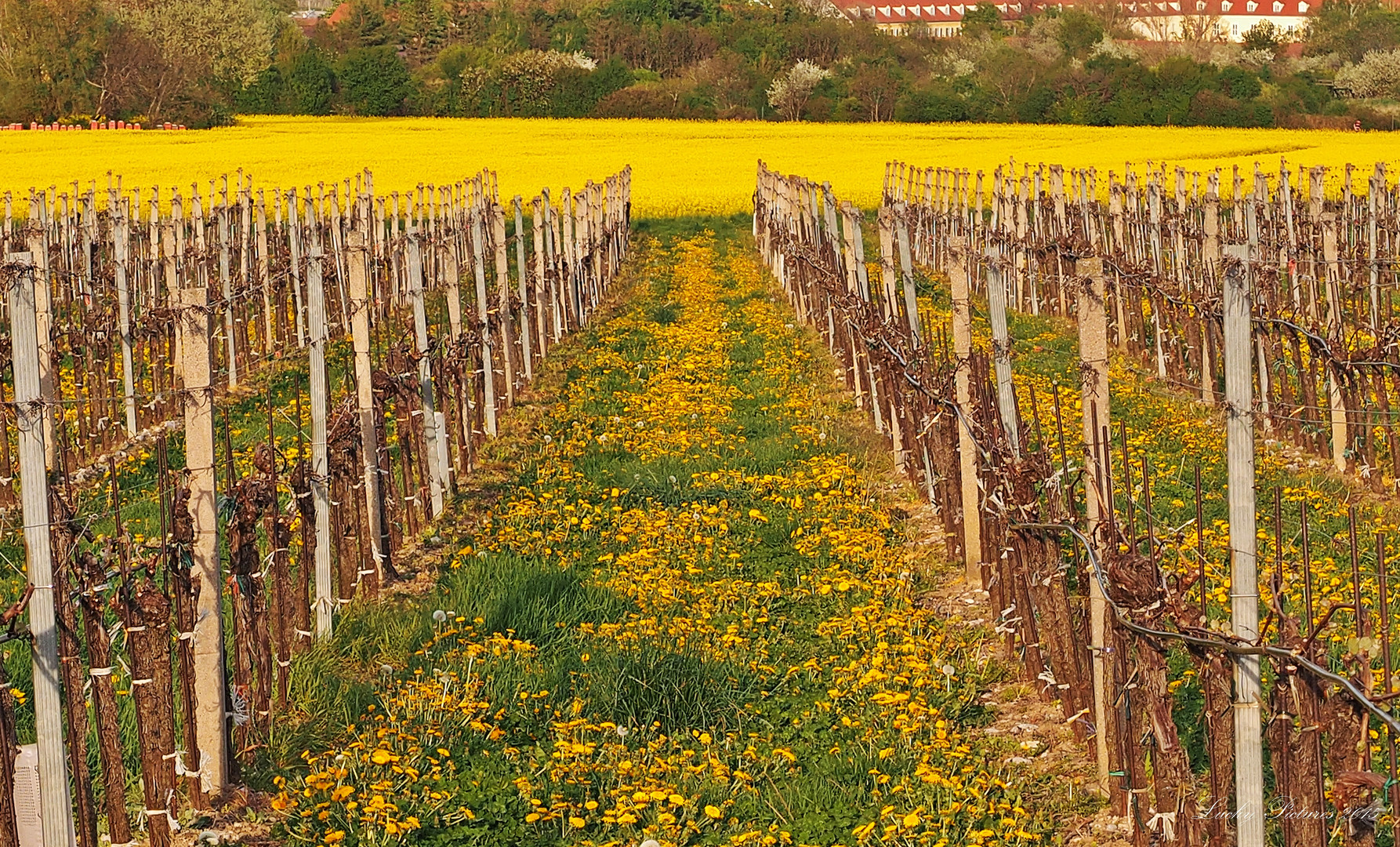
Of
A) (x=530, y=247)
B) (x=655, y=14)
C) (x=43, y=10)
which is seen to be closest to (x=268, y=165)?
(x=530, y=247)

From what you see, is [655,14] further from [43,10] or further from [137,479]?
[137,479]

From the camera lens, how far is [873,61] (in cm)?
7488

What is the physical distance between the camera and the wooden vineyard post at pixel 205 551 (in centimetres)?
611

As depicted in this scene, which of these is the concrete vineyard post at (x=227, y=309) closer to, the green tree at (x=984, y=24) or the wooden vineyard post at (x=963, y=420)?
the wooden vineyard post at (x=963, y=420)

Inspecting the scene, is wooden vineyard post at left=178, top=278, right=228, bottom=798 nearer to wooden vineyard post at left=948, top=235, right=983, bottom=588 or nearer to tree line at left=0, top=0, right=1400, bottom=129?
wooden vineyard post at left=948, top=235, right=983, bottom=588

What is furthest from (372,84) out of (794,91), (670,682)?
(670,682)

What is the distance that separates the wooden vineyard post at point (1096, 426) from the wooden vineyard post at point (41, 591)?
11.3 ft

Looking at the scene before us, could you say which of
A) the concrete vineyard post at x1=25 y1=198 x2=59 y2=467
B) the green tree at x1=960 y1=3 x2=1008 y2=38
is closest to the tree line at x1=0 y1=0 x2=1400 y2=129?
the green tree at x1=960 y1=3 x2=1008 y2=38

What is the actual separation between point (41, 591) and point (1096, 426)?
4055mm

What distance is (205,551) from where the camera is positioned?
246 inches

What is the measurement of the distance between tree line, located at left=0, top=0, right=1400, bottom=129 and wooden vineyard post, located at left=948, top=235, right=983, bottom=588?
5363 centimetres

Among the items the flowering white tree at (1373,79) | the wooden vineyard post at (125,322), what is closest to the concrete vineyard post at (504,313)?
the wooden vineyard post at (125,322)

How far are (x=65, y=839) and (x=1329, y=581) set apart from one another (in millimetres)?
5625

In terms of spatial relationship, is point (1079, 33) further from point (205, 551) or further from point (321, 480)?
point (205, 551)
